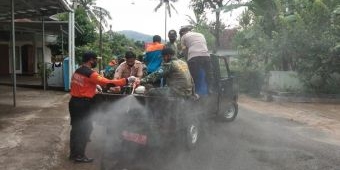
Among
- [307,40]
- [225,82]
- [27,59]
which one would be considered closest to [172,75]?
[225,82]

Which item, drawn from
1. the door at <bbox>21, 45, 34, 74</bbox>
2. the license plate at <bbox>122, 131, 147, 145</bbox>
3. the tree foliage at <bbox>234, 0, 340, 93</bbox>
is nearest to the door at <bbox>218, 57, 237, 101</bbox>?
the license plate at <bbox>122, 131, 147, 145</bbox>

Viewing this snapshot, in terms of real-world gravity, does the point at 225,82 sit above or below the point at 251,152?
above

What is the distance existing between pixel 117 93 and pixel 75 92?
0.82m

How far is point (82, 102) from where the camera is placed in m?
6.91

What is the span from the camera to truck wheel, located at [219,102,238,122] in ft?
34.3

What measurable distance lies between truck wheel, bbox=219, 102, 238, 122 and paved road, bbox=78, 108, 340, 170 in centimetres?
24

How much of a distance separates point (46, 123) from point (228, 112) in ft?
14.2

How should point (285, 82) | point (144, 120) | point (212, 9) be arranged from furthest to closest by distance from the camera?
point (212, 9), point (285, 82), point (144, 120)

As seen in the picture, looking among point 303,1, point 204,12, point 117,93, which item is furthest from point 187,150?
point 204,12

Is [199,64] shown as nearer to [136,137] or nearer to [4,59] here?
[136,137]

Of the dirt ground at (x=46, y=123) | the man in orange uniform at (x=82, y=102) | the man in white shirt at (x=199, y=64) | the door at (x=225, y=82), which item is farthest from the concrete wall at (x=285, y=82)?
the man in orange uniform at (x=82, y=102)

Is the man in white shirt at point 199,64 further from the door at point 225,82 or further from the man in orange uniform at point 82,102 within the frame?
the man in orange uniform at point 82,102

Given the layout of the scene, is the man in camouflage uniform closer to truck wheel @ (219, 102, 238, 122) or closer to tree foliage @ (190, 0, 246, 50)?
truck wheel @ (219, 102, 238, 122)

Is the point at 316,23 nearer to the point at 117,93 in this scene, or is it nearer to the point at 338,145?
the point at 338,145
